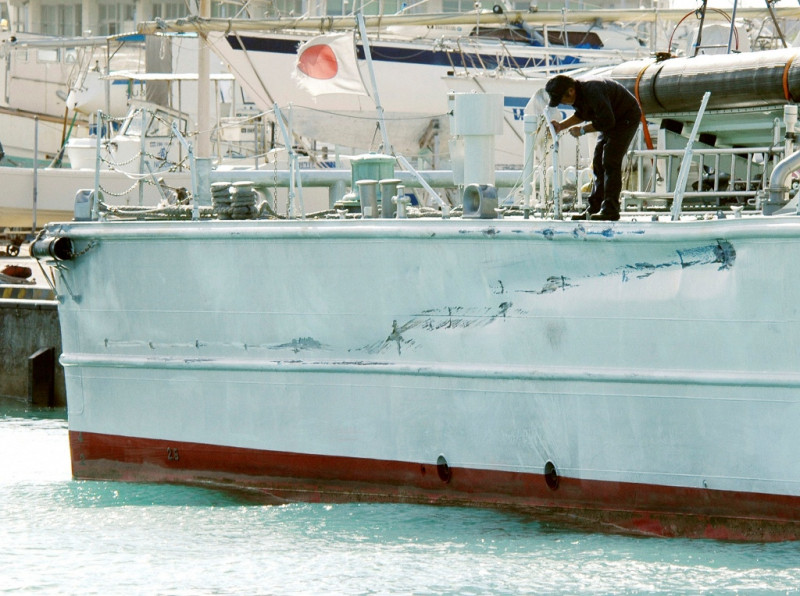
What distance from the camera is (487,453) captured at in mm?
7410

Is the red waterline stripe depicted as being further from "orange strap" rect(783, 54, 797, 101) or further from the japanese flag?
the japanese flag

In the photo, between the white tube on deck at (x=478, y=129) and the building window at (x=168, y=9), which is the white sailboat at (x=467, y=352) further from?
the building window at (x=168, y=9)

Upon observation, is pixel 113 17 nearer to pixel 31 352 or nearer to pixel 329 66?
pixel 329 66

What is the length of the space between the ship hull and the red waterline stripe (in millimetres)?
13

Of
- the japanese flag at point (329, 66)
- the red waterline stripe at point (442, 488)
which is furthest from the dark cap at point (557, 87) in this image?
the japanese flag at point (329, 66)

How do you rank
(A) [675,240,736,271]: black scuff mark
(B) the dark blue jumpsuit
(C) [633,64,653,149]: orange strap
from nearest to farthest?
(A) [675,240,736,271]: black scuff mark
(B) the dark blue jumpsuit
(C) [633,64,653,149]: orange strap

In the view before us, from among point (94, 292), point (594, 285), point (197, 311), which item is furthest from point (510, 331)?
point (94, 292)

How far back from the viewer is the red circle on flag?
45.0 feet

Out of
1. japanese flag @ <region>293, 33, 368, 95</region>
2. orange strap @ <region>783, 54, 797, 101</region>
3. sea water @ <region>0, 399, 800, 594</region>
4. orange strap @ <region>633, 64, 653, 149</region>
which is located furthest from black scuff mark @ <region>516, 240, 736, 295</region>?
japanese flag @ <region>293, 33, 368, 95</region>

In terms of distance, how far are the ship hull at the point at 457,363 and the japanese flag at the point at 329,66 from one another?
499 cm

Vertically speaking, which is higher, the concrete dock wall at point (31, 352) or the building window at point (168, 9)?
the building window at point (168, 9)

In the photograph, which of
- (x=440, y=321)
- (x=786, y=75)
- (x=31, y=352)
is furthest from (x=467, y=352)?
(x=31, y=352)

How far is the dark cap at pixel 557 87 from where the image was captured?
7311mm

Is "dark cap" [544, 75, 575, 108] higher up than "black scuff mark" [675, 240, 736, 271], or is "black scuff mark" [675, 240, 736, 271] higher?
"dark cap" [544, 75, 575, 108]
